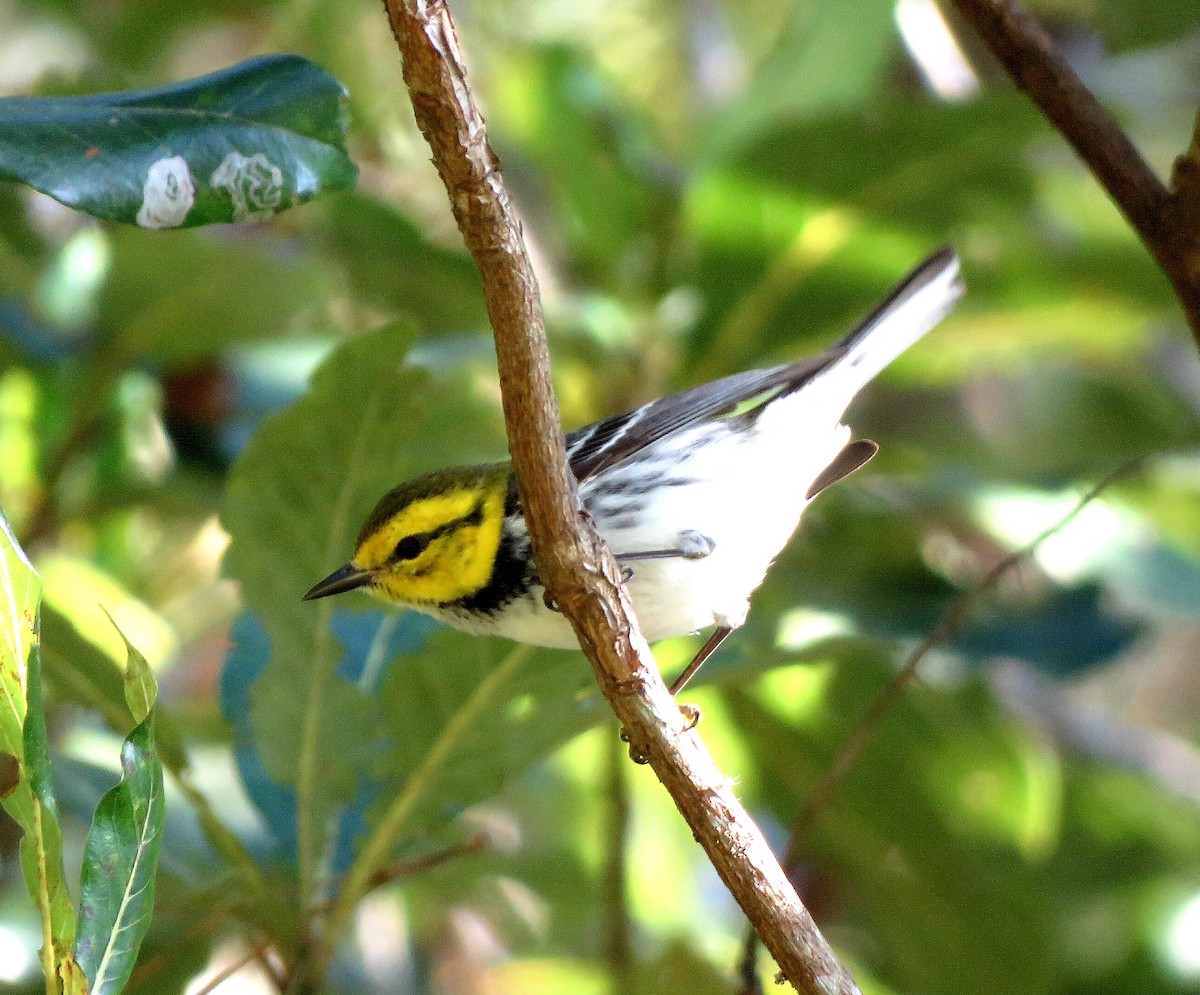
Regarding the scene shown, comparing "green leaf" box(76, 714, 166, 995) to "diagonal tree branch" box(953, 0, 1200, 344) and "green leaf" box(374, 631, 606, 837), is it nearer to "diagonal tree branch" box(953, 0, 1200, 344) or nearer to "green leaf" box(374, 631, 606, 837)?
"green leaf" box(374, 631, 606, 837)

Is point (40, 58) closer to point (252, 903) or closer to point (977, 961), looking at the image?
point (252, 903)

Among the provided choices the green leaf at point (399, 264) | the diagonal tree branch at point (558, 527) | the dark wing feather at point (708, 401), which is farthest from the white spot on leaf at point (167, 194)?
the green leaf at point (399, 264)

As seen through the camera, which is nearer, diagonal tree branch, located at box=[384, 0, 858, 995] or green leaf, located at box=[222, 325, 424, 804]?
diagonal tree branch, located at box=[384, 0, 858, 995]

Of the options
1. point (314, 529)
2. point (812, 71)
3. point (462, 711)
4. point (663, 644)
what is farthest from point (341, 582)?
point (812, 71)

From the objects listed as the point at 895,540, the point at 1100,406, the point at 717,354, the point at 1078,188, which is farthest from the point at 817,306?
the point at 1100,406

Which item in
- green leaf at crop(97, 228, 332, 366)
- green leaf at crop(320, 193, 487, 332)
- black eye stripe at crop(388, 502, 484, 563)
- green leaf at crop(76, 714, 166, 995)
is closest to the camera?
green leaf at crop(76, 714, 166, 995)

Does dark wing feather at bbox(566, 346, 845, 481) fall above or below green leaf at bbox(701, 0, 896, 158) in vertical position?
below

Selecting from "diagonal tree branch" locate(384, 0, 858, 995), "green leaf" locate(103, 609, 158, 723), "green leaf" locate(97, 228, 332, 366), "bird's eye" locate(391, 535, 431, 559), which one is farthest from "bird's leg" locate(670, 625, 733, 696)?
"green leaf" locate(97, 228, 332, 366)
